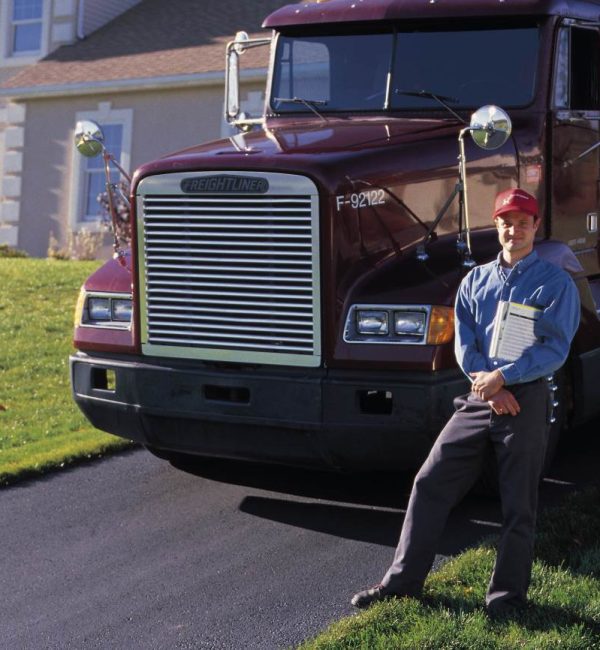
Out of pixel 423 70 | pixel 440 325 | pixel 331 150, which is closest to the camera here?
pixel 440 325

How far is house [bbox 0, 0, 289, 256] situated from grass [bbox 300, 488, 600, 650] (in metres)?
16.0

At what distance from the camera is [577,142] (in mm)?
7707

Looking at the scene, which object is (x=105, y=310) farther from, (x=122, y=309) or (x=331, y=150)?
(x=331, y=150)

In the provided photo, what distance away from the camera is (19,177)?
2392 centimetres

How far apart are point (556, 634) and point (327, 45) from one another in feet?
14.7

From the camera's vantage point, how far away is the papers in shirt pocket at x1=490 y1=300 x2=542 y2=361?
16.1 feet

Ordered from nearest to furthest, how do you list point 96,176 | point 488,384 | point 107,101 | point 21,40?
point 488,384 → point 107,101 → point 96,176 → point 21,40

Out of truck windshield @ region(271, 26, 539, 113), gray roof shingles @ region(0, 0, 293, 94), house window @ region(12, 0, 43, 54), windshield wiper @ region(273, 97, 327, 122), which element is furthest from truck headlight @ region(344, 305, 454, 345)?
house window @ region(12, 0, 43, 54)

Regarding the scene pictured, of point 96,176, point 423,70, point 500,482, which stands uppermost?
point 96,176

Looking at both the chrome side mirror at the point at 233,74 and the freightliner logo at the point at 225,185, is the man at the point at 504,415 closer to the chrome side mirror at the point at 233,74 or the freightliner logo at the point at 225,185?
the freightliner logo at the point at 225,185

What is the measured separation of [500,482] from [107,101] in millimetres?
19033

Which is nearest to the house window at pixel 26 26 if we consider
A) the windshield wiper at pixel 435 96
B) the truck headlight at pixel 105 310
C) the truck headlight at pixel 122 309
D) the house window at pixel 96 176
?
the house window at pixel 96 176

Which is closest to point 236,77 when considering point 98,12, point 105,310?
point 105,310

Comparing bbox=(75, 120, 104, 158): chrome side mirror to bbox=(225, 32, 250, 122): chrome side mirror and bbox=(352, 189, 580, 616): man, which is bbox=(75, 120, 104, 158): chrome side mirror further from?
bbox=(352, 189, 580, 616): man
